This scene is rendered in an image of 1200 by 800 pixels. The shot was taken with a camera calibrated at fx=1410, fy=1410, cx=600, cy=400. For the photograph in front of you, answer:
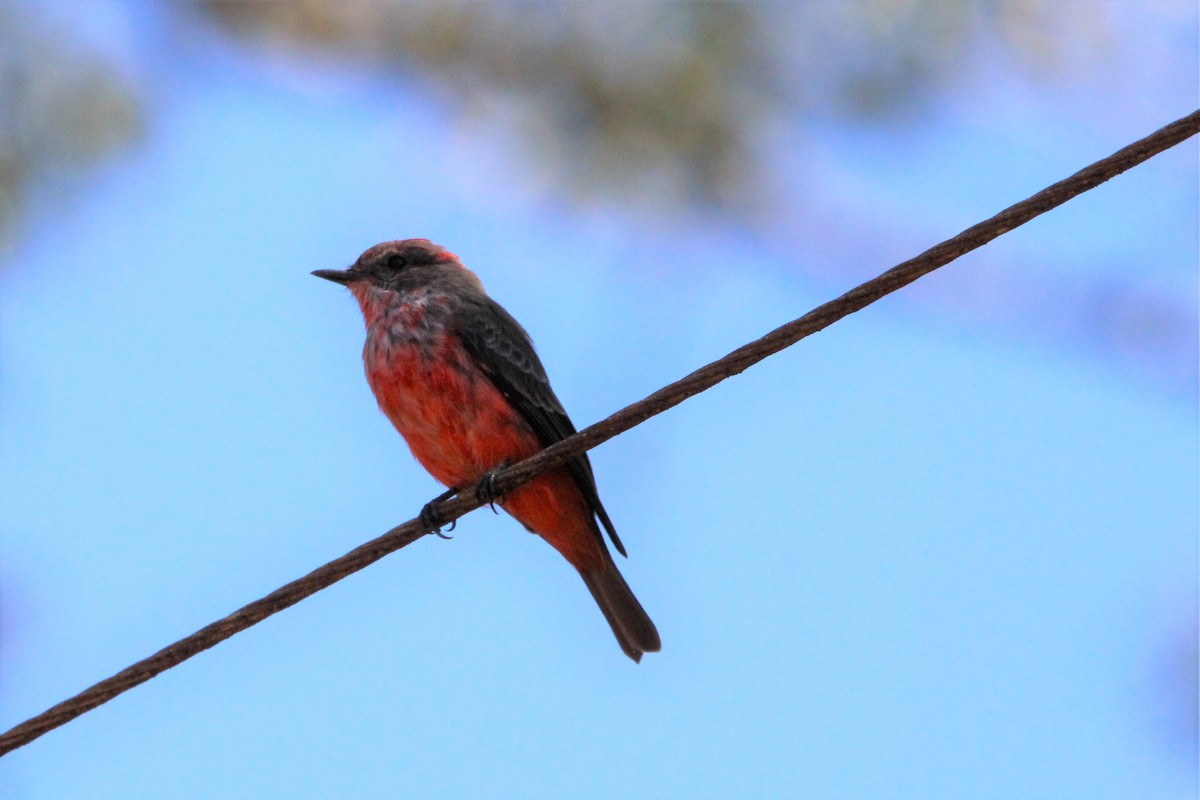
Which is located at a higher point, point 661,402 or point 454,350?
point 454,350

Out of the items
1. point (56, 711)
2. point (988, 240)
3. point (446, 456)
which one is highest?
point (446, 456)

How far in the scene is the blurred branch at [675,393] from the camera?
12.5 ft

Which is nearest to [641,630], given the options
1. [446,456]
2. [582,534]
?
[582,534]

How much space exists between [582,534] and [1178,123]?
150 inches

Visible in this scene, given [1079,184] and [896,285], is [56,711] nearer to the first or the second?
[896,285]

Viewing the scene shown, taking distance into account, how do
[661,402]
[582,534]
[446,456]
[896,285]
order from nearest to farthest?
[896,285] → [661,402] → [446,456] → [582,534]

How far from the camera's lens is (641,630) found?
7055mm

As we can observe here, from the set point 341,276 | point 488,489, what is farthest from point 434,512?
point 341,276

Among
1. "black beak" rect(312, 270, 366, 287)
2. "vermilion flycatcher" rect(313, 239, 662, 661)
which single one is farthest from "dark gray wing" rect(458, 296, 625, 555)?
"black beak" rect(312, 270, 366, 287)

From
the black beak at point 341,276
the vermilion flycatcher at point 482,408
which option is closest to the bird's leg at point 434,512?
the vermilion flycatcher at point 482,408

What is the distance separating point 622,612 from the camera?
7.04m

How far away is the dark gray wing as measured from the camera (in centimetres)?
650

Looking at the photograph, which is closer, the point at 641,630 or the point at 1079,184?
the point at 1079,184

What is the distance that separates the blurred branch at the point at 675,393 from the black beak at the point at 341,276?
2.90m
